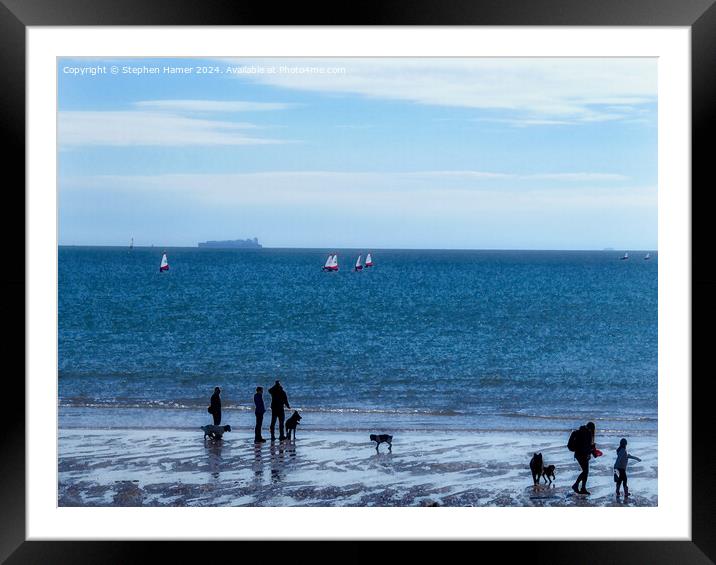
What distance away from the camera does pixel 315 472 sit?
11.3 m

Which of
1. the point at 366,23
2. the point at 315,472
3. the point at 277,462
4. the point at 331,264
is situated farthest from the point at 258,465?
the point at 331,264

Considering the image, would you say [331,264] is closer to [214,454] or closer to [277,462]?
[214,454]

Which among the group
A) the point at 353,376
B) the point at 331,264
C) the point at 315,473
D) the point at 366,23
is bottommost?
the point at 353,376

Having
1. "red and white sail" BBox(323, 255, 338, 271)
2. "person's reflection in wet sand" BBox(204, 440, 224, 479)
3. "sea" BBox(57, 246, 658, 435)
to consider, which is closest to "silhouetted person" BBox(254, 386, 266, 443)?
"person's reflection in wet sand" BBox(204, 440, 224, 479)

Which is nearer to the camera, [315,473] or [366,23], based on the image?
[366,23]

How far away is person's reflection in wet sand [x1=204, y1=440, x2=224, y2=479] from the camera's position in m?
11.1

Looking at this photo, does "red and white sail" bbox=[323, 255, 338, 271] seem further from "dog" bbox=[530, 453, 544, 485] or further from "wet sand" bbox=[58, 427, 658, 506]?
"dog" bbox=[530, 453, 544, 485]

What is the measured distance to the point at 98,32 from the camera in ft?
20.1

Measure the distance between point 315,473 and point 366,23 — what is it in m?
6.87

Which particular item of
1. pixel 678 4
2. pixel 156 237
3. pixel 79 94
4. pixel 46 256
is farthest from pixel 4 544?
pixel 156 237

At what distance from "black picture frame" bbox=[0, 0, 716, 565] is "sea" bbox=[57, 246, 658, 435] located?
1019 centimetres

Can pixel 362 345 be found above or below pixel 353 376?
above

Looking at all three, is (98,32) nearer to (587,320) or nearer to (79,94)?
(587,320)

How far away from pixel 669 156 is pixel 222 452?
7980 millimetres
